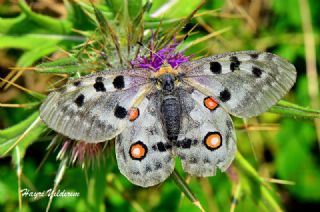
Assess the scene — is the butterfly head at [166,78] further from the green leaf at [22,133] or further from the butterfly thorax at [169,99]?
the green leaf at [22,133]

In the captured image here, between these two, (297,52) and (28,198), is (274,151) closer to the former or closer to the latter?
(297,52)

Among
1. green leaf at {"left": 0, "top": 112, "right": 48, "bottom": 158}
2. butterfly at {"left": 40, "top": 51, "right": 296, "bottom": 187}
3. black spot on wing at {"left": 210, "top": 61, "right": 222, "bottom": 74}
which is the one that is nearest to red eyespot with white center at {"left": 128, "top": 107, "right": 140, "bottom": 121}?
butterfly at {"left": 40, "top": 51, "right": 296, "bottom": 187}

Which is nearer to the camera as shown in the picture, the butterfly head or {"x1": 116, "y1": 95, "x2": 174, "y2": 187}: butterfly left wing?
{"x1": 116, "y1": 95, "x2": 174, "y2": 187}: butterfly left wing

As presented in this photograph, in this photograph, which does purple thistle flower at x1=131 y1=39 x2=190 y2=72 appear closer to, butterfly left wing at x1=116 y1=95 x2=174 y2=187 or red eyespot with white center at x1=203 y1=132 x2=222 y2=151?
butterfly left wing at x1=116 y1=95 x2=174 y2=187

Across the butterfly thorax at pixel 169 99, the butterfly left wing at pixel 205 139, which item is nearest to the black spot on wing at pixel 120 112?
the butterfly thorax at pixel 169 99

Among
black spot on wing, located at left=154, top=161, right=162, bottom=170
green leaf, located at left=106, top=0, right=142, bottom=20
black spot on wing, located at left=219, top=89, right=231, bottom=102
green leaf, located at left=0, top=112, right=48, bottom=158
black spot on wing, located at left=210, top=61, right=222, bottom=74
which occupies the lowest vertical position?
black spot on wing, located at left=154, top=161, right=162, bottom=170

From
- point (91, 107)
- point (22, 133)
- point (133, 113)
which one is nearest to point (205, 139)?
point (133, 113)
